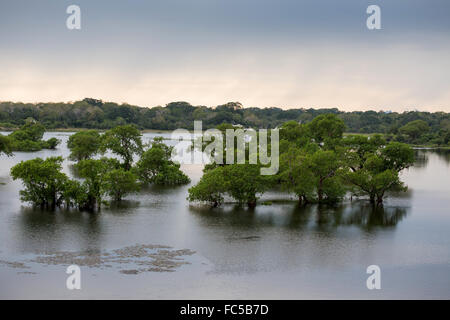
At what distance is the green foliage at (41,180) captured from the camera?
36438 mm

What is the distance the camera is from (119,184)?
41.8 meters

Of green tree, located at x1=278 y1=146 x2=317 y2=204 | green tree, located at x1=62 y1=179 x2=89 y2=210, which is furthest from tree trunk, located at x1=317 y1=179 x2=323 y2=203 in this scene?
green tree, located at x1=62 y1=179 x2=89 y2=210

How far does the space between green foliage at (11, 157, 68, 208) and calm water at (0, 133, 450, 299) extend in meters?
1.33

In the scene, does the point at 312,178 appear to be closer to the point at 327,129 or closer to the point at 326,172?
the point at 326,172

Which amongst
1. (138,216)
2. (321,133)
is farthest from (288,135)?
(138,216)

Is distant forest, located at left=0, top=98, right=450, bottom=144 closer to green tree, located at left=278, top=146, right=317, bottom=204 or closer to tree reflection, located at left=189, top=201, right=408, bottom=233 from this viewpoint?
green tree, located at left=278, top=146, right=317, bottom=204

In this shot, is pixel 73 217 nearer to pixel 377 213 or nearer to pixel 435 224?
pixel 377 213

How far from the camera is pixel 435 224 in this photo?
35.6 metres

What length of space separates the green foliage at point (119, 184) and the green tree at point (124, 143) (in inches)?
647

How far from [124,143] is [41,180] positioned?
24400 mm

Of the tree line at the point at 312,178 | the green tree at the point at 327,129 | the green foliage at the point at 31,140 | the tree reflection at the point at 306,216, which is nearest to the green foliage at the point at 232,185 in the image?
the tree line at the point at 312,178

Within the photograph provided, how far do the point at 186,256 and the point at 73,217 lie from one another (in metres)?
11.5

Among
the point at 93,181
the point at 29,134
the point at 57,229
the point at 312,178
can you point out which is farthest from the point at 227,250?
the point at 29,134
